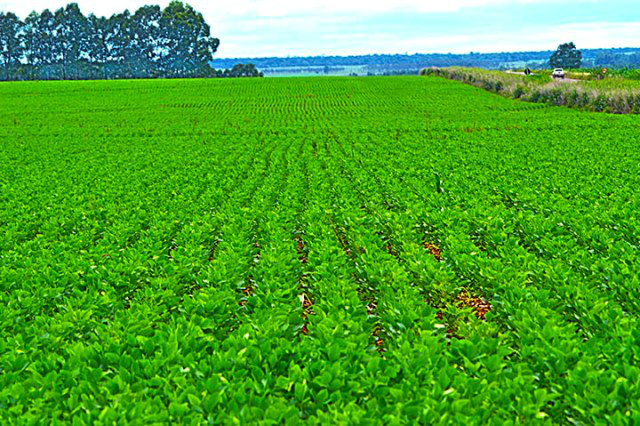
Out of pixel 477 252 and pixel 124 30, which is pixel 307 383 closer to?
pixel 477 252

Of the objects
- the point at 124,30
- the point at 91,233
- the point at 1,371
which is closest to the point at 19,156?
the point at 91,233

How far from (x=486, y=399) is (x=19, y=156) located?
77.8 ft

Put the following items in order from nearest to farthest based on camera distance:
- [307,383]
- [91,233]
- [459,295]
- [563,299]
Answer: [307,383] → [563,299] → [459,295] → [91,233]

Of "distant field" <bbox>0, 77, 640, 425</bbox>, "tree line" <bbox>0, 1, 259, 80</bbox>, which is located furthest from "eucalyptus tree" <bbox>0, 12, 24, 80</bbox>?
"distant field" <bbox>0, 77, 640, 425</bbox>

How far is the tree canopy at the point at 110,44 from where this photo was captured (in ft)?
386

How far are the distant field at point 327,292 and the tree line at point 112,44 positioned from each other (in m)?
111

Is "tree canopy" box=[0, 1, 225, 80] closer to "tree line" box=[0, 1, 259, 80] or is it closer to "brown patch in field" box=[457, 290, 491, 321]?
"tree line" box=[0, 1, 259, 80]

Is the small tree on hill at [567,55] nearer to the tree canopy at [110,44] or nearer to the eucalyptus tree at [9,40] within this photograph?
the tree canopy at [110,44]

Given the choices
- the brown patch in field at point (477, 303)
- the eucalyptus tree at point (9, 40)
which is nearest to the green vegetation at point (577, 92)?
the brown patch in field at point (477, 303)

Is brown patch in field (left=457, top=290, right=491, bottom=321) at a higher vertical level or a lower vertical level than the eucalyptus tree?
lower

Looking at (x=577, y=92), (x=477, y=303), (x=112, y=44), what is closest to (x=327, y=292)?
(x=477, y=303)

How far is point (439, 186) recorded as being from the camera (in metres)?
13.3

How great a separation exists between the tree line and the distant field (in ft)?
365

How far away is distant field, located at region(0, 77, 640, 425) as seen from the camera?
163 inches
